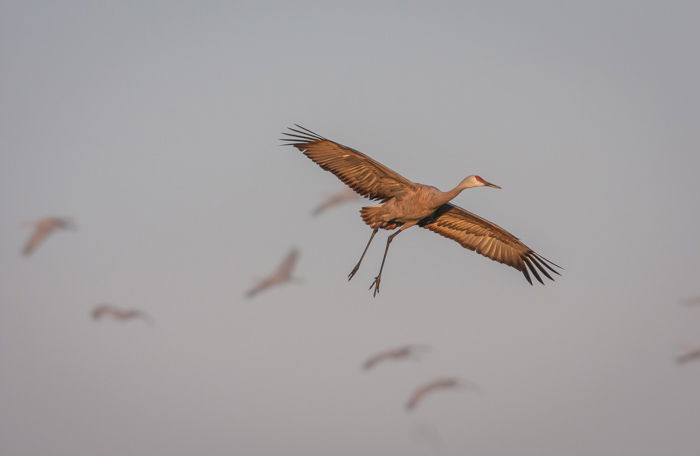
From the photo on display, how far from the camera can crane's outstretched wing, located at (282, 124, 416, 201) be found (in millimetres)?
24625

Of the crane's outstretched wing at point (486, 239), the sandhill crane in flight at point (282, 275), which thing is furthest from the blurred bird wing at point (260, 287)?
the crane's outstretched wing at point (486, 239)

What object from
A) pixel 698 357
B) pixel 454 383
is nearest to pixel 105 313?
pixel 454 383

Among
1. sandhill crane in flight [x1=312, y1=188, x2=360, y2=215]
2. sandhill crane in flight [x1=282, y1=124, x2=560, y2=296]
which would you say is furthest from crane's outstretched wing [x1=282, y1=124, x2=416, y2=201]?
sandhill crane in flight [x1=312, y1=188, x2=360, y2=215]

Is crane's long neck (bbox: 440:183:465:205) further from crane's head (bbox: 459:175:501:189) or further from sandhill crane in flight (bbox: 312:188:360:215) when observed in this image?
sandhill crane in flight (bbox: 312:188:360:215)

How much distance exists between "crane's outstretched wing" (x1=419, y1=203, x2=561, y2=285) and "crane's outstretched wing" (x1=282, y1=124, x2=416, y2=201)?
5.40ft

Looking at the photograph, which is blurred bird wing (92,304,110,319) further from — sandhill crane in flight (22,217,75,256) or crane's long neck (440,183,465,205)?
crane's long neck (440,183,465,205)

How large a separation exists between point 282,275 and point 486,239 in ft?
76.1

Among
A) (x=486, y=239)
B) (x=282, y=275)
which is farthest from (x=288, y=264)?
(x=486, y=239)

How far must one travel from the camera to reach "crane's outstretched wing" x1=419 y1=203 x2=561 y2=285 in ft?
87.9

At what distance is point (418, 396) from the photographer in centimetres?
4722

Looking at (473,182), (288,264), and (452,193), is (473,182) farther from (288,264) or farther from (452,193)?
(288,264)

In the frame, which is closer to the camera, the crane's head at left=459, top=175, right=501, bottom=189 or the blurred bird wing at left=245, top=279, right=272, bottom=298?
the crane's head at left=459, top=175, right=501, bottom=189

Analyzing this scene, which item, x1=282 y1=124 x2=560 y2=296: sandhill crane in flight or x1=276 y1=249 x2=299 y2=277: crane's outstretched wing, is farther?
x1=276 y1=249 x2=299 y2=277: crane's outstretched wing

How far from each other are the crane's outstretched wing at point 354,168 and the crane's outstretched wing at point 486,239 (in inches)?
64.8
